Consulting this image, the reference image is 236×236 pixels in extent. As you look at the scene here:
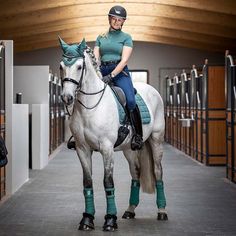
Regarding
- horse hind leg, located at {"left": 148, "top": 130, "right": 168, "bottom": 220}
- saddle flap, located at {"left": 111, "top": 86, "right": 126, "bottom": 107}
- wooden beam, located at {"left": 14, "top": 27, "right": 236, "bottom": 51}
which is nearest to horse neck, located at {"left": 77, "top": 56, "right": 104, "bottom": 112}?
saddle flap, located at {"left": 111, "top": 86, "right": 126, "bottom": 107}

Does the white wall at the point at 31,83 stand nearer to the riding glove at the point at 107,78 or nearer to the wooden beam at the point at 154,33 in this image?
the riding glove at the point at 107,78

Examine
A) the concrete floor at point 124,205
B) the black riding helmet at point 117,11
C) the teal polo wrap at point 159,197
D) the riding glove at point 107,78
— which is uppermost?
the black riding helmet at point 117,11

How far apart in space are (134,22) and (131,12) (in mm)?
2520

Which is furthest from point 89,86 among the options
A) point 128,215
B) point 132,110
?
point 128,215

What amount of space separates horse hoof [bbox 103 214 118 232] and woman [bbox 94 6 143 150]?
0.72 meters

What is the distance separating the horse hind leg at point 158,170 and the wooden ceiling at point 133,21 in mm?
11457

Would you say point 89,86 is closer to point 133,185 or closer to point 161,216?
point 133,185

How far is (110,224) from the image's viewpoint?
5.59 meters

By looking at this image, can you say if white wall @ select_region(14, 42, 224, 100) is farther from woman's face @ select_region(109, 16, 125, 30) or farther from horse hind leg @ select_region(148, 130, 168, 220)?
woman's face @ select_region(109, 16, 125, 30)

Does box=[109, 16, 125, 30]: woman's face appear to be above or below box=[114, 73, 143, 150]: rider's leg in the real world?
above

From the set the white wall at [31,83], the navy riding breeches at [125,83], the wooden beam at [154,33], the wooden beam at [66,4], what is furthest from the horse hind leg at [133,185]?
the wooden beam at [154,33]

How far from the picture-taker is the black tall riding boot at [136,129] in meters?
6.04

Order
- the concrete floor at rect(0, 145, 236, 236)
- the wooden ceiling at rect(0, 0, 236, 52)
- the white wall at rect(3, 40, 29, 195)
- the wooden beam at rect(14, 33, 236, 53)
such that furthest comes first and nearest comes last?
the wooden beam at rect(14, 33, 236, 53), the wooden ceiling at rect(0, 0, 236, 52), the white wall at rect(3, 40, 29, 195), the concrete floor at rect(0, 145, 236, 236)

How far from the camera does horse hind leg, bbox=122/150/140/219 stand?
628cm
